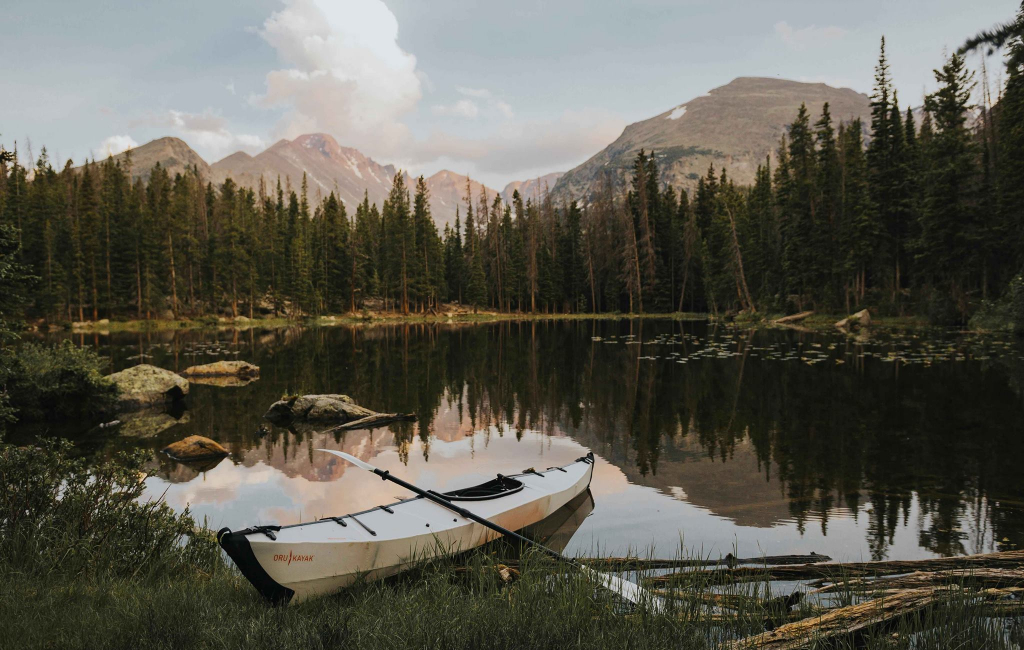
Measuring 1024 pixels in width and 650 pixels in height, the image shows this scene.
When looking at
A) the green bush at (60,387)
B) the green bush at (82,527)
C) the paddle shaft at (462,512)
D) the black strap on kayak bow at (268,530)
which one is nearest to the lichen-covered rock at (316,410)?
the green bush at (60,387)

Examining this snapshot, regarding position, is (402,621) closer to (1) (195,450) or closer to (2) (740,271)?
(1) (195,450)

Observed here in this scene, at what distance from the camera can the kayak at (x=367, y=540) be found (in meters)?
4.71

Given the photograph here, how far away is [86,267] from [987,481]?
72.8 metres

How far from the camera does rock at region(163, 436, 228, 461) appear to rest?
12148mm

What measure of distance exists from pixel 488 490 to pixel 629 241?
6777 centimetres

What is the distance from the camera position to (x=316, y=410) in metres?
15.6

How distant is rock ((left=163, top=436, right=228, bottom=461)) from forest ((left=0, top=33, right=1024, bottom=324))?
509cm

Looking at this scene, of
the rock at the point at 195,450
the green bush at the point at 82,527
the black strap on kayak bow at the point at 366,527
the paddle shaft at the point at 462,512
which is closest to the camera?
the green bush at the point at 82,527

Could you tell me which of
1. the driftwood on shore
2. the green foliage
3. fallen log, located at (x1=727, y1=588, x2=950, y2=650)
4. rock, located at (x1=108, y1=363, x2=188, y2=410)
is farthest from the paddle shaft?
the green foliage

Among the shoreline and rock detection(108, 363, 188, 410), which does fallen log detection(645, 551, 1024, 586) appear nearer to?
rock detection(108, 363, 188, 410)

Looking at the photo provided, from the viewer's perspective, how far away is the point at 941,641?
3619 mm

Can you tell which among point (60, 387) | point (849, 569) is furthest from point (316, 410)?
point (849, 569)

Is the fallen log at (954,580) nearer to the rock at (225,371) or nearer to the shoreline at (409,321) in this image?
the rock at (225,371)

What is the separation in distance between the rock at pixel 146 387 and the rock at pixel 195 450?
19.7ft
